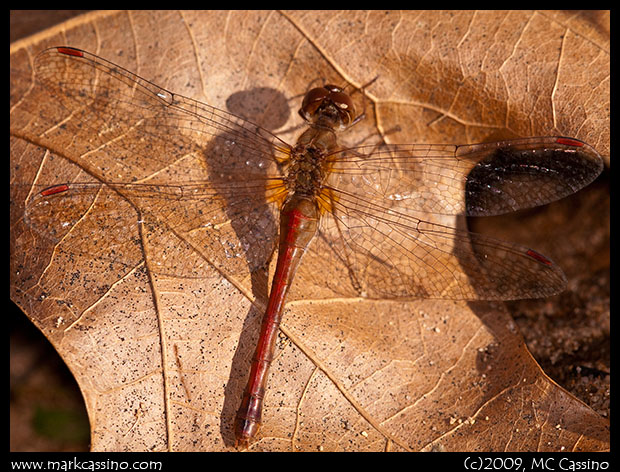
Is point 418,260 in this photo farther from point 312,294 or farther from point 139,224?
point 139,224

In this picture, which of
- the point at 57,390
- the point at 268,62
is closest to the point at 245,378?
the point at 57,390

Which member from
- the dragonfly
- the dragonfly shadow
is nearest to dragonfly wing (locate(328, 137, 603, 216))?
the dragonfly

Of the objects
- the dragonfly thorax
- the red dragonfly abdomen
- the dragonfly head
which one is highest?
the dragonfly head

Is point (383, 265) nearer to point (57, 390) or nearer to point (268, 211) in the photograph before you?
point (268, 211)

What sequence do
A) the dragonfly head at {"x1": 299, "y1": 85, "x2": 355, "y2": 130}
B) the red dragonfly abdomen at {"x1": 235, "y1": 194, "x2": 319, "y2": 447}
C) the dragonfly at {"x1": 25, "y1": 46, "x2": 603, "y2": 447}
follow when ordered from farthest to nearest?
the dragonfly head at {"x1": 299, "y1": 85, "x2": 355, "y2": 130} < the dragonfly at {"x1": 25, "y1": 46, "x2": 603, "y2": 447} < the red dragonfly abdomen at {"x1": 235, "y1": 194, "x2": 319, "y2": 447}

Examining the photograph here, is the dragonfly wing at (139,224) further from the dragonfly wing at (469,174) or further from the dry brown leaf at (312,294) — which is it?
the dragonfly wing at (469,174)


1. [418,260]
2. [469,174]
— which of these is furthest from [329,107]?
[418,260]

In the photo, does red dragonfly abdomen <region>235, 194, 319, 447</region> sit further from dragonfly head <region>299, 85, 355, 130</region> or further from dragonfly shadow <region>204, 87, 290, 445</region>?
dragonfly head <region>299, 85, 355, 130</region>
